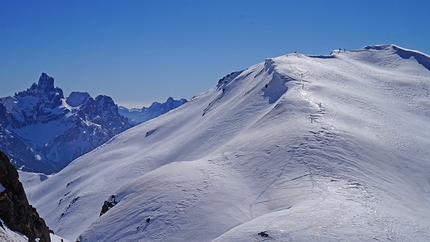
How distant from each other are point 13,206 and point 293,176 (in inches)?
716

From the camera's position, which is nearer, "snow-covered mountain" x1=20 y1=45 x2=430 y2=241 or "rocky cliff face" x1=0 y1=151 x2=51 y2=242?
"rocky cliff face" x1=0 y1=151 x2=51 y2=242

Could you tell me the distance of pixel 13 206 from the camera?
21.0 metres

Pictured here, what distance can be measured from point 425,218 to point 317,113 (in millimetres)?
18066

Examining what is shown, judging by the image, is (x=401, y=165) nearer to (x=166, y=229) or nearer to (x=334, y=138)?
(x=334, y=138)

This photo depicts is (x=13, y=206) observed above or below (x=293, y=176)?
above

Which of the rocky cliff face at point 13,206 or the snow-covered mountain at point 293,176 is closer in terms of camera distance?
the rocky cliff face at point 13,206

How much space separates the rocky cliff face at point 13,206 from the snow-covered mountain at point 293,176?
25.4 ft

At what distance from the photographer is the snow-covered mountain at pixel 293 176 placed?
21.7 metres

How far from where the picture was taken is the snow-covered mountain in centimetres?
2170

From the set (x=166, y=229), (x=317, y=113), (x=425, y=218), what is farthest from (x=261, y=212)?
(x=317, y=113)

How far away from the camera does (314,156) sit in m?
31.0

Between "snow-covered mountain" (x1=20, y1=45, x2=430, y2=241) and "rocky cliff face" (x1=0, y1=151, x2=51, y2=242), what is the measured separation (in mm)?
7747

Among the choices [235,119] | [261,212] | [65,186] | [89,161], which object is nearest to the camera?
[261,212]

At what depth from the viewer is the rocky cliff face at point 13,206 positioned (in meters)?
20.2
